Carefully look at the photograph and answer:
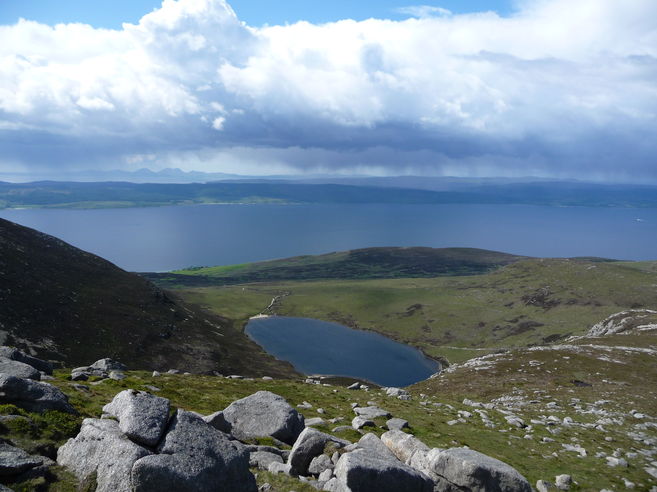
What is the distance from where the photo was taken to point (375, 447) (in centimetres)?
2222

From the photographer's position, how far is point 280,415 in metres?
25.9

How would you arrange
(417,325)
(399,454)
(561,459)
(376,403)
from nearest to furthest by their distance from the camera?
(399,454)
(561,459)
(376,403)
(417,325)

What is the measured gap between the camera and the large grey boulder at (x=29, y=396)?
19656mm

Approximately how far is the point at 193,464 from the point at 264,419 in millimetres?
9492

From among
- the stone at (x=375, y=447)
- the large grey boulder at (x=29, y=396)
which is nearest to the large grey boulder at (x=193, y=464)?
the stone at (x=375, y=447)

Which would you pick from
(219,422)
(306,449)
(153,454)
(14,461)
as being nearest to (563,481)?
(306,449)

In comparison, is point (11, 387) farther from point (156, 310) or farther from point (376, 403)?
point (156, 310)

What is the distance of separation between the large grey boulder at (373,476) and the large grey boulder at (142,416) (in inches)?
309

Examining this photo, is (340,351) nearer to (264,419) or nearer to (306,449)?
(264,419)

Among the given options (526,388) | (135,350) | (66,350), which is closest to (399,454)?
(526,388)

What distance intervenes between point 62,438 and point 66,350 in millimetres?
67743

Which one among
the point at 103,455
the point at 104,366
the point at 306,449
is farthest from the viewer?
the point at 104,366

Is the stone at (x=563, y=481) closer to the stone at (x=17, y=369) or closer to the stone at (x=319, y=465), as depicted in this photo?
the stone at (x=319, y=465)

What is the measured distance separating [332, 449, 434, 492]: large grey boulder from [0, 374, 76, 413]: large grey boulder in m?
13.7
